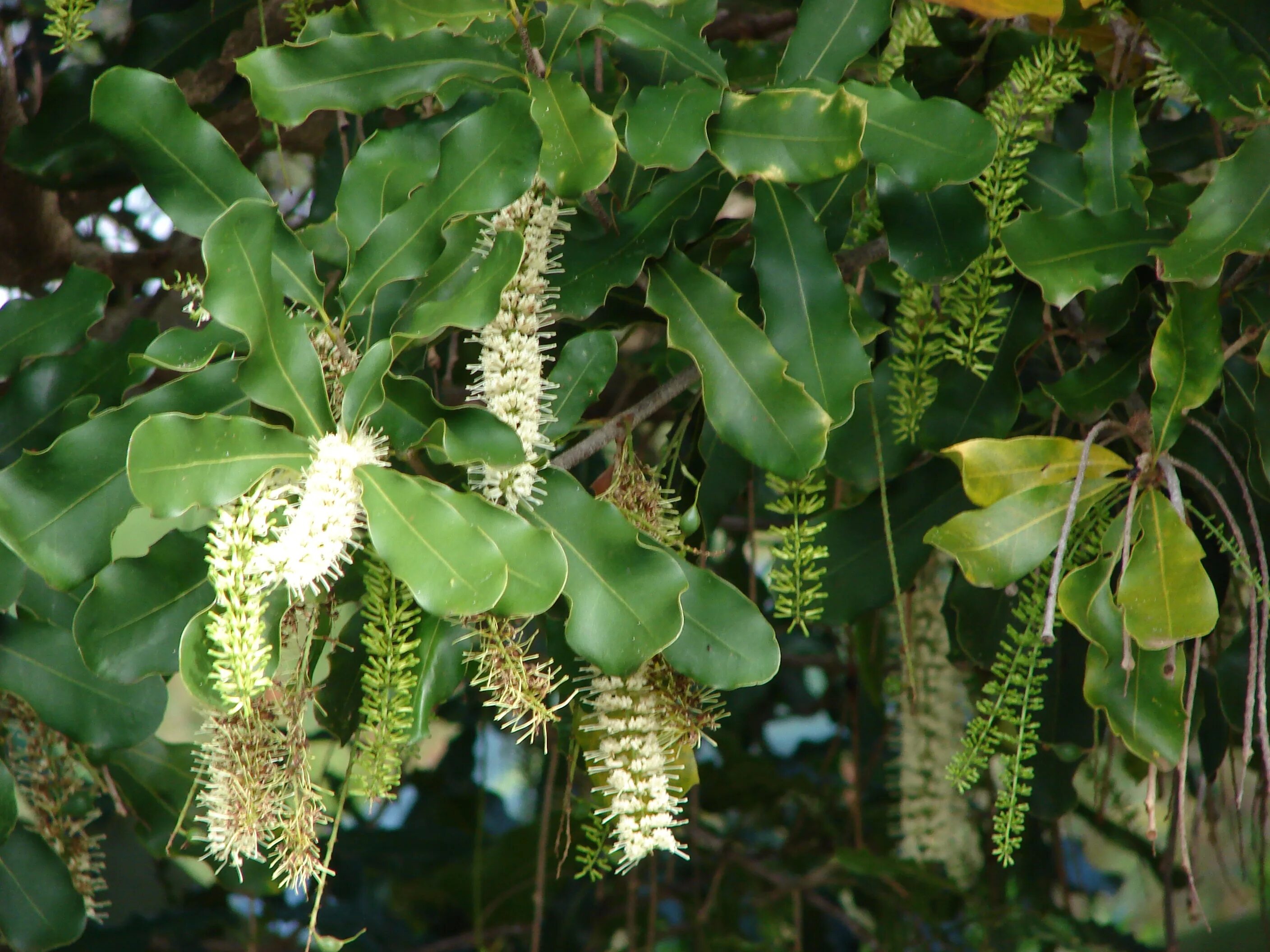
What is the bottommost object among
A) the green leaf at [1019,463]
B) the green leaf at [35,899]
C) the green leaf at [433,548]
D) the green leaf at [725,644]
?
the green leaf at [35,899]

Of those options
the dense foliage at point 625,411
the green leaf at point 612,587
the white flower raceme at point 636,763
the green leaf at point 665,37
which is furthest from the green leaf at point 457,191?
the white flower raceme at point 636,763

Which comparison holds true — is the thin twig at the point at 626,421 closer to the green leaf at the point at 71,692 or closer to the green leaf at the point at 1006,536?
the green leaf at the point at 1006,536

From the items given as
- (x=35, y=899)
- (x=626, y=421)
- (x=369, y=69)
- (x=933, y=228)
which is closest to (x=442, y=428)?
(x=626, y=421)

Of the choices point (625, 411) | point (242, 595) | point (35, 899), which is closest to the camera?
point (242, 595)

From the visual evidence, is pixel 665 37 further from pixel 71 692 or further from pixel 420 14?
pixel 71 692

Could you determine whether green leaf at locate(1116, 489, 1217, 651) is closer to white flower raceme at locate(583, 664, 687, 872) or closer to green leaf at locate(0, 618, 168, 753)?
white flower raceme at locate(583, 664, 687, 872)

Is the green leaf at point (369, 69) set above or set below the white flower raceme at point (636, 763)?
above

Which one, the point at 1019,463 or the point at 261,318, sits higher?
the point at 261,318

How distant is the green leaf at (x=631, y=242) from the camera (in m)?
0.90

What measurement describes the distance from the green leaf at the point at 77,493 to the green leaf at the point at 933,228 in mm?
571

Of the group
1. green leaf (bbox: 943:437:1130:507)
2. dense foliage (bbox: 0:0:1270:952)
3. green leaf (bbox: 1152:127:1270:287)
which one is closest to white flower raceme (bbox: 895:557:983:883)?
dense foliage (bbox: 0:0:1270:952)

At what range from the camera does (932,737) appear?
64.6 inches

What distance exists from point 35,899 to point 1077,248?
117 cm

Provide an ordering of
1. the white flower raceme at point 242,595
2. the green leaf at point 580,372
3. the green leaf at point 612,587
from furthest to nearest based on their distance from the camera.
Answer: the green leaf at point 580,372, the green leaf at point 612,587, the white flower raceme at point 242,595
